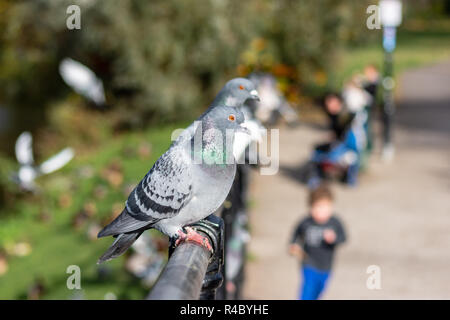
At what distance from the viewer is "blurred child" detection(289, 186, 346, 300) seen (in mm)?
4602

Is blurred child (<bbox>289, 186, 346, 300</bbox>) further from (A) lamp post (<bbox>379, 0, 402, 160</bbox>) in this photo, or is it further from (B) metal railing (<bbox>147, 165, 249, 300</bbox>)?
(A) lamp post (<bbox>379, 0, 402, 160</bbox>)

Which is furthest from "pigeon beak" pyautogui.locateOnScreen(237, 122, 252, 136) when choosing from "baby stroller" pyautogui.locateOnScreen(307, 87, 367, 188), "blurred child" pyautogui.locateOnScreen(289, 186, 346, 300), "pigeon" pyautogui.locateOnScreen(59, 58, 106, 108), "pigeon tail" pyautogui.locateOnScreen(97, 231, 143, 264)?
"pigeon" pyautogui.locateOnScreen(59, 58, 106, 108)

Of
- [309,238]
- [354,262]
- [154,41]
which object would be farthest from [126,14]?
[309,238]

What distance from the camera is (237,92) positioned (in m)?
2.71

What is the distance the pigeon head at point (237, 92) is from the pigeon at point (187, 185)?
2.16 ft

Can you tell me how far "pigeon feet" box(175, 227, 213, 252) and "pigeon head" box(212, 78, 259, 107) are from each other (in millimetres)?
854

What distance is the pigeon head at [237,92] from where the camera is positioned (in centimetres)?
263

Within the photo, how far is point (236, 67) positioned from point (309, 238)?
8.98m

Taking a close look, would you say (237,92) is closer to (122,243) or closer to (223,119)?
(223,119)

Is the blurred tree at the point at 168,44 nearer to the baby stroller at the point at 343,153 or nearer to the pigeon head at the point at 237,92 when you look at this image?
the baby stroller at the point at 343,153

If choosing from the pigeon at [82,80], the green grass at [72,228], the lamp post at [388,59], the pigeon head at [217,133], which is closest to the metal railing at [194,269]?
the pigeon head at [217,133]

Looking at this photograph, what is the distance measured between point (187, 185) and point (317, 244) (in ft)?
9.40

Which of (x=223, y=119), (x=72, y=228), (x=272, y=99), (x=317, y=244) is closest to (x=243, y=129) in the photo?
(x=223, y=119)

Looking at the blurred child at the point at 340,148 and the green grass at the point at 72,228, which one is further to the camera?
the blurred child at the point at 340,148
